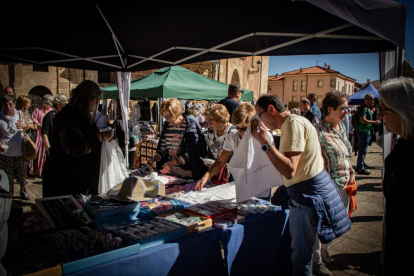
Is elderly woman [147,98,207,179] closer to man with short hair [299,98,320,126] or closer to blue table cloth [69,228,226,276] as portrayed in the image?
blue table cloth [69,228,226,276]

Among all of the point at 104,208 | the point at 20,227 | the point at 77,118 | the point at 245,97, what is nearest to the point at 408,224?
the point at 104,208

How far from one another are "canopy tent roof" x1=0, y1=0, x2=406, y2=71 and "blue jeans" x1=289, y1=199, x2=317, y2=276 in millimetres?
1239

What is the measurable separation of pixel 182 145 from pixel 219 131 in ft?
1.66

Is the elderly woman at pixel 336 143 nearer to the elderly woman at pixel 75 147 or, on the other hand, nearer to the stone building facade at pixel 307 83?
the elderly woman at pixel 75 147

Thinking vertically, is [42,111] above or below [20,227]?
above

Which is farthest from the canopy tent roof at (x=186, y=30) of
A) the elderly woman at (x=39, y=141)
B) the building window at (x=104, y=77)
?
the building window at (x=104, y=77)

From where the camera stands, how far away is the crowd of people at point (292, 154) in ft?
4.68

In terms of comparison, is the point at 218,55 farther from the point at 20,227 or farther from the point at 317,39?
the point at 20,227

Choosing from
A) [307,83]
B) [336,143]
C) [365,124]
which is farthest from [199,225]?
[307,83]

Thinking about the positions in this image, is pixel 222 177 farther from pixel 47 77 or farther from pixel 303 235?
pixel 47 77

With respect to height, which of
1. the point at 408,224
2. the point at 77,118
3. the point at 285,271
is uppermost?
the point at 77,118

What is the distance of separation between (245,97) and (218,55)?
5.93m

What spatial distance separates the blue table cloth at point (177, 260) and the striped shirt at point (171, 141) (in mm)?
1595

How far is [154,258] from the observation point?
5.05ft
